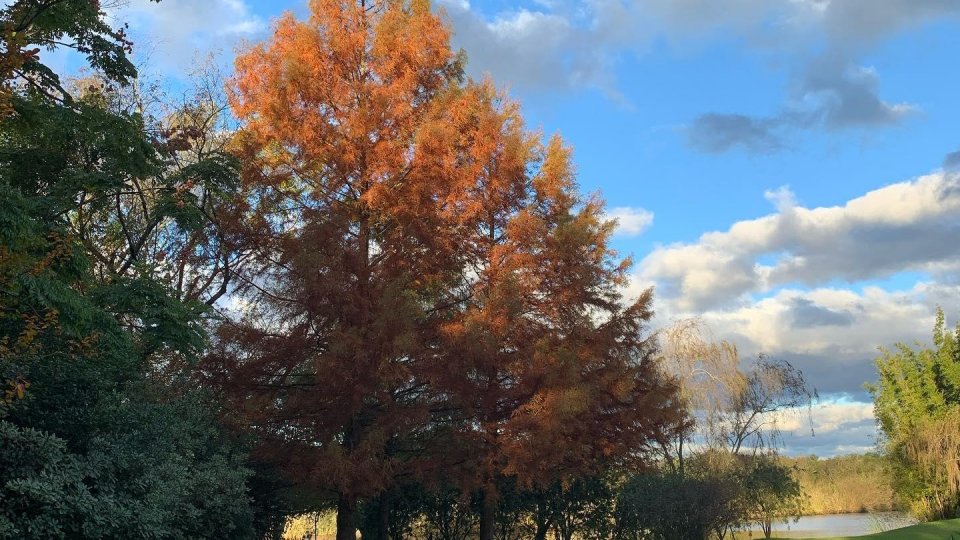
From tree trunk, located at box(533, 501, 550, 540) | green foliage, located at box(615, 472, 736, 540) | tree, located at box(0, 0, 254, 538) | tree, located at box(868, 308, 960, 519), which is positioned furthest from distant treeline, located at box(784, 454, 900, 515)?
tree, located at box(0, 0, 254, 538)

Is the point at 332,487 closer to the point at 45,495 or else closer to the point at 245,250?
the point at 245,250

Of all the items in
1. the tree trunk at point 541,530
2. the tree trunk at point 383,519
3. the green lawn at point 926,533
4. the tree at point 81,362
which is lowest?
the green lawn at point 926,533

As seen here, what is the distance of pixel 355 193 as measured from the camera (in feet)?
57.5

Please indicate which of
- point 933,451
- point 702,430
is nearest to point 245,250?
point 702,430

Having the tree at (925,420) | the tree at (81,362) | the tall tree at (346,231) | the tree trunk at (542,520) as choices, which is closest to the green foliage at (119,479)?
the tree at (81,362)

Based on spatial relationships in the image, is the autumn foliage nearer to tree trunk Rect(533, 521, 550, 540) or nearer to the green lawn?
tree trunk Rect(533, 521, 550, 540)

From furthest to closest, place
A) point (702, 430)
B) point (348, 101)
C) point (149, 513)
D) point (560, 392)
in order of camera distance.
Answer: point (702, 430) → point (348, 101) → point (560, 392) → point (149, 513)

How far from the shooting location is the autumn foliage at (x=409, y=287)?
15414mm

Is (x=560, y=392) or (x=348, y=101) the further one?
(x=348, y=101)

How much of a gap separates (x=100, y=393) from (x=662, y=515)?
14.7 m

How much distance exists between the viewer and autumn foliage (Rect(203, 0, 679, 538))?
50.6ft

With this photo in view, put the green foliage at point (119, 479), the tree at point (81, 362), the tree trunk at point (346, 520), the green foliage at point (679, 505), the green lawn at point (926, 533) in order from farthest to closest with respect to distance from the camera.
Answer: the green foliage at point (679, 505) < the green lawn at point (926, 533) < the tree trunk at point (346, 520) < the tree at point (81, 362) < the green foliage at point (119, 479)

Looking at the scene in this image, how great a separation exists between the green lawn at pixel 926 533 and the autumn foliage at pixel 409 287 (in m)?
5.33

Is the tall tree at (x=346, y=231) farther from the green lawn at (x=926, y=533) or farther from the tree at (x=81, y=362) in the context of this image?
the green lawn at (x=926, y=533)
